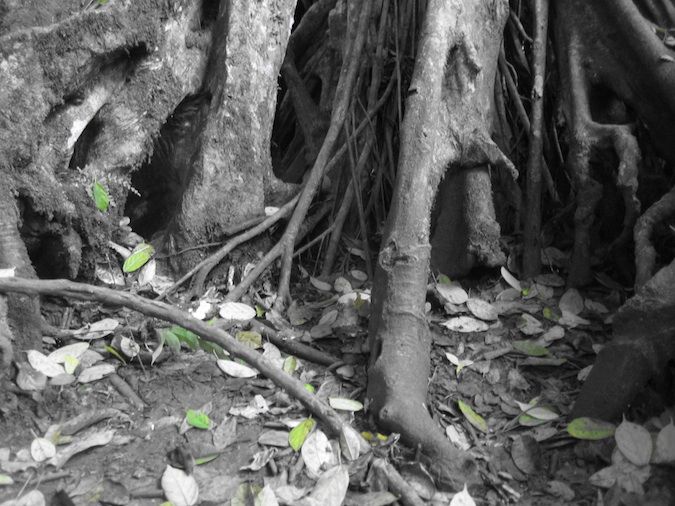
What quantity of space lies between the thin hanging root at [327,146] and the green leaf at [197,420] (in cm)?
85

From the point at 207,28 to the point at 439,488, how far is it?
2.60 m

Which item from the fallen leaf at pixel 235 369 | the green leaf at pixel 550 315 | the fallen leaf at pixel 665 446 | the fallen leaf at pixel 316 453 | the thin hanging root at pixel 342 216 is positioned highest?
the thin hanging root at pixel 342 216

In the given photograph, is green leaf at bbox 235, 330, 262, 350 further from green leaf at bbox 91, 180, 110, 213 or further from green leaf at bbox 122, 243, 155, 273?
green leaf at bbox 91, 180, 110, 213

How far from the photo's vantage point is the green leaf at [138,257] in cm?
312

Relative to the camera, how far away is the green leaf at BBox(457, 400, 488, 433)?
249 cm

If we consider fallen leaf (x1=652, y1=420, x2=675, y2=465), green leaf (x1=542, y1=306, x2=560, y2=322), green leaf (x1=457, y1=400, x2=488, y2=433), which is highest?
green leaf (x1=542, y1=306, x2=560, y2=322)

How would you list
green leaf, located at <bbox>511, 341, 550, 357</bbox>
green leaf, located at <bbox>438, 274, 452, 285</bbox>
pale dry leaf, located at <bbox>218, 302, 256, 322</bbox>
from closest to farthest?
1. green leaf, located at <bbox>511, 341, 550, 357</bbox>
2. pale dry leaf, located at <bbox>218, 302, 256, 322</bbox>
3. green leaf, located at <bbox>438, 274, 452, 285</bbox>

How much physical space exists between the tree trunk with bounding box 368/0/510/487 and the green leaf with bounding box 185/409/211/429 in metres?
0.61

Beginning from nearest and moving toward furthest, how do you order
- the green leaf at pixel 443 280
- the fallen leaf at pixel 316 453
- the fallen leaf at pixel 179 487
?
the fallen leaf at pixel 179 487, the fallen leaf at pixel 316 453, the green leaf at pixel 443 280

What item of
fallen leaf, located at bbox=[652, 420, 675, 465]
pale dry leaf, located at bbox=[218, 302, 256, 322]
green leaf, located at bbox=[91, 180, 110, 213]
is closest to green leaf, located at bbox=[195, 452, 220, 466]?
pale dry leaf, located at bbox=[218, 302, 256, 322]

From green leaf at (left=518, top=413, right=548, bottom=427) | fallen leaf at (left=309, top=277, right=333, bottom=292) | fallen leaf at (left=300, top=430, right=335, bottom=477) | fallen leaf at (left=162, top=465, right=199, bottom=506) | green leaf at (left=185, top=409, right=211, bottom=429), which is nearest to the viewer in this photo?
fallen leaf at (left=162, top=465, right=199, bottom=506)

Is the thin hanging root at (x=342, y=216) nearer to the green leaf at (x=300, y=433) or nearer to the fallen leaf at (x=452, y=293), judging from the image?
the fallen leaf at (x=452, y=293)

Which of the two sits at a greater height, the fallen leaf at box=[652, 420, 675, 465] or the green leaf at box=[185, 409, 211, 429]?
Result: the fallen leaf at box=[652, 420, 675, 465]

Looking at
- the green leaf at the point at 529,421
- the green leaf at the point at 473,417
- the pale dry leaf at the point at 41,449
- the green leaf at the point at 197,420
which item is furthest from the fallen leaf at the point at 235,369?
the green leaf at the point at 529,421
